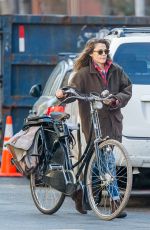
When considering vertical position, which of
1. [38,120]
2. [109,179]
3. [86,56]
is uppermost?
[86,56]

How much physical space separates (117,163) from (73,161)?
3.75 feet

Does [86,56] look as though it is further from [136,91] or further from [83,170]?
[83,170]

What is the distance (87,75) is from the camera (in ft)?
36.1

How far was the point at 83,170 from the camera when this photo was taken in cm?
1075

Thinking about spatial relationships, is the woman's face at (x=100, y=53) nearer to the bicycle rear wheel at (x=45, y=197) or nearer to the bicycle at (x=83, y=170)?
the bicycle at (x=83, y=170)

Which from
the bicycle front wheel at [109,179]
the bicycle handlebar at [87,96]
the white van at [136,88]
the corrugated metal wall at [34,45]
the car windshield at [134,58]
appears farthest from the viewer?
the corrugated metal wall at [34,45]

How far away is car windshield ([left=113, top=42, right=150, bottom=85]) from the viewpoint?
11.9 metres

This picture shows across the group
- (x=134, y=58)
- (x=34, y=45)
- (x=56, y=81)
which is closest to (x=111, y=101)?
(x=134, y=58)

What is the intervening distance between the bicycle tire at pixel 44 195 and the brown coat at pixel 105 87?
462 millimetres

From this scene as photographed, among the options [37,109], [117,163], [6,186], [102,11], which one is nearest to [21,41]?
[37,109]

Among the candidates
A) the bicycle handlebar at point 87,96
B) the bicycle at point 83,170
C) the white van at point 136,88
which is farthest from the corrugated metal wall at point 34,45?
the bicycle handlebar at point 87,96

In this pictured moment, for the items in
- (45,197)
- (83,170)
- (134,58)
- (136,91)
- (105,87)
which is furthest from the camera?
(134,58)

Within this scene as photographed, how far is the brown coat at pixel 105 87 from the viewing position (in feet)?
35.8

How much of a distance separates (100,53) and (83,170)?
119 cm
